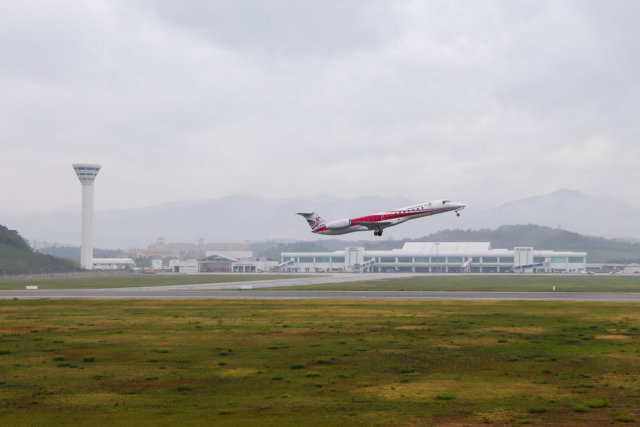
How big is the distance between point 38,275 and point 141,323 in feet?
488

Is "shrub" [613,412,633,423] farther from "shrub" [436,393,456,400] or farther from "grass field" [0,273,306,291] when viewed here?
"grass field" [0,273,306,291]

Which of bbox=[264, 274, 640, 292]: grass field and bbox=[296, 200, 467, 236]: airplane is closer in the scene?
bbox=[296, 200, 467, 236]: airplane

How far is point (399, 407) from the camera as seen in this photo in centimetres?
2161

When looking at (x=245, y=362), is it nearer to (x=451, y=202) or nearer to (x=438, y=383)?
(x=438, y=383)


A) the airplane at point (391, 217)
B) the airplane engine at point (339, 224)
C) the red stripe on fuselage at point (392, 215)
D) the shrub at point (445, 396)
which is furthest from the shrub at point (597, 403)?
the airplane engine at point (339, 224)

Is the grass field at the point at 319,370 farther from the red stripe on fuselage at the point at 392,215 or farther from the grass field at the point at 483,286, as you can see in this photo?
the grass field at the point at 483,286

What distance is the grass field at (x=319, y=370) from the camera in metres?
20.7

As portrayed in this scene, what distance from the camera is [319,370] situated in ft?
93.5

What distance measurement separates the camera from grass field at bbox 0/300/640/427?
815 inches

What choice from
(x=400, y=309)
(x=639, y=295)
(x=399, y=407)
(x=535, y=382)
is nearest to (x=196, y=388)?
(x=399, y=407)

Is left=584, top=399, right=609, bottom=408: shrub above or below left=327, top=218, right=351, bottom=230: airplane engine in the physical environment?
below

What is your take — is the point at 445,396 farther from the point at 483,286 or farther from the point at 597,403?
the point at 483,286

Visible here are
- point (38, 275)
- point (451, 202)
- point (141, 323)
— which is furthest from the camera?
point (38, 275)

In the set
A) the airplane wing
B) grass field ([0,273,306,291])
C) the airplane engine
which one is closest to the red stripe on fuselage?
the airplane wing
